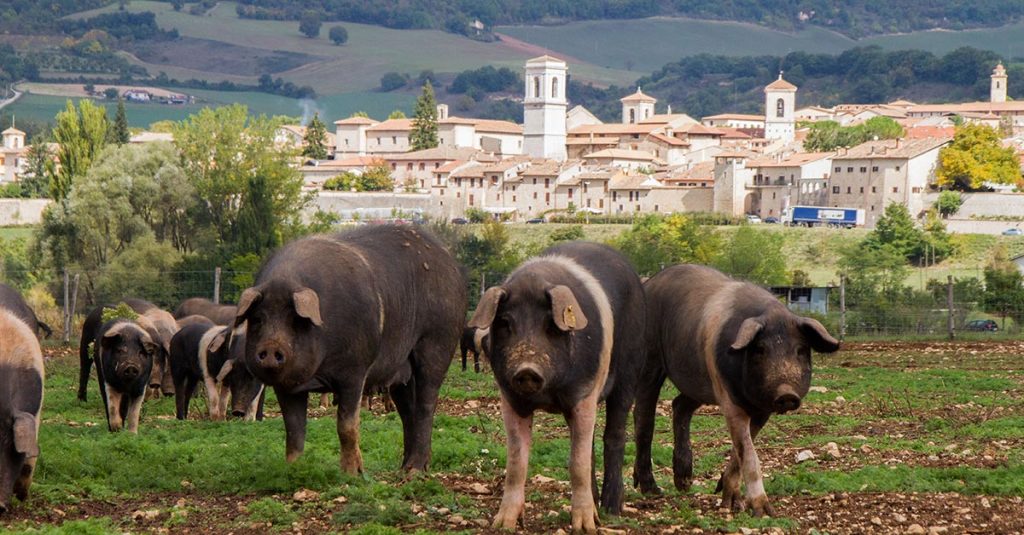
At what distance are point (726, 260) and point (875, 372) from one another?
49.7 meters

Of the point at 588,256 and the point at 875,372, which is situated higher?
the point at 588,256

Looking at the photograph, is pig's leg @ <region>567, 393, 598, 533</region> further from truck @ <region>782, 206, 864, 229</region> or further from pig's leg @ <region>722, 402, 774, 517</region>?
truck @ <region>782, 206, 864, 229</region>

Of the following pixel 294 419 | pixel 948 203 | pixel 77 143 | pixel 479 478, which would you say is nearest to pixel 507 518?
pixel 294 419

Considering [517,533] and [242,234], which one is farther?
[242,234]

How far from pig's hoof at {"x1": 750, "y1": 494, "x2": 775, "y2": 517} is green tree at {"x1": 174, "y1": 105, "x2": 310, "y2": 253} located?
234 ft

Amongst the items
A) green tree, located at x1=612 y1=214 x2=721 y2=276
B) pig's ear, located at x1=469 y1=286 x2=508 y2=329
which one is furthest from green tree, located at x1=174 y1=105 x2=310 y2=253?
pig's ear, located at x1=469 y1=286 x2=508 y2=329

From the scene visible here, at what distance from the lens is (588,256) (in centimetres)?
1120

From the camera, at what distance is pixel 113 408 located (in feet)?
53.3

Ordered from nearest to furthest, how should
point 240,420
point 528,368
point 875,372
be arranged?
1. point 528,368
2. point 240,420
3. point 875,372

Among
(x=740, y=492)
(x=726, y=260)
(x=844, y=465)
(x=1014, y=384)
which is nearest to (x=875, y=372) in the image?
(x=1014, y=384)

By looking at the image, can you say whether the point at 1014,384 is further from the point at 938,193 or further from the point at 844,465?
the point at 938,193

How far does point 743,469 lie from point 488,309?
243 cm

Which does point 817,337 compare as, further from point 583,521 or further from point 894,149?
point 894,149

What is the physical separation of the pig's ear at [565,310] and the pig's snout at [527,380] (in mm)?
320
